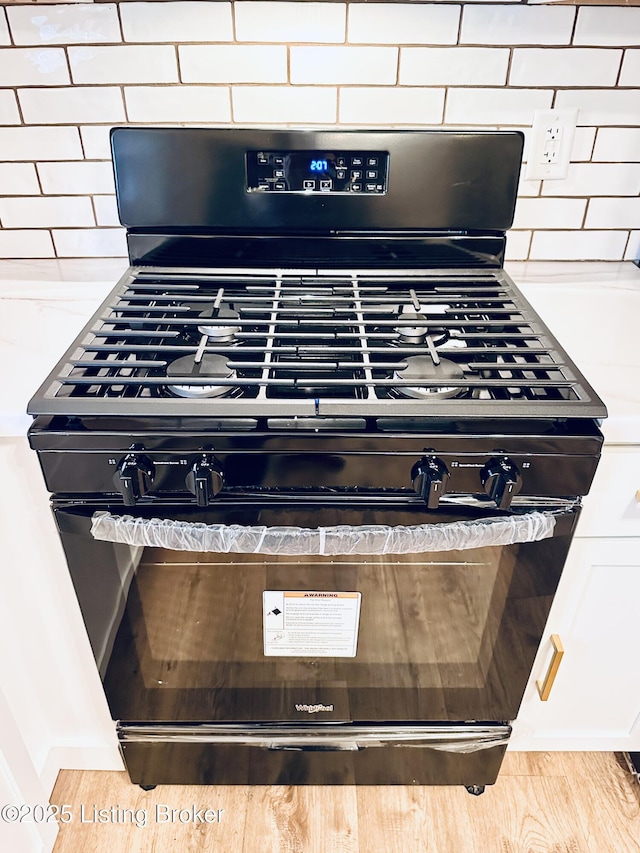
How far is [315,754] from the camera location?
1.17 metres

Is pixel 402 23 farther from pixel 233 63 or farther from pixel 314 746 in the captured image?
pixel 314 746

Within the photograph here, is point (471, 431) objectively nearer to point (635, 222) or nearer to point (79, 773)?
point (635, 222)

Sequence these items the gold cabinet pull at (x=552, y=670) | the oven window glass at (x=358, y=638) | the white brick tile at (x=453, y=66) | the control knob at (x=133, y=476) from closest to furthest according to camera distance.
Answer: the control knob at (x=133, y=476)
the oven window glass at (x=358, y=638)
the gold cabinet pull at (x=552, y=670)
the white brick tile at (x=453, y=66)

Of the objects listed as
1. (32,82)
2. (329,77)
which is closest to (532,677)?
(329,77)

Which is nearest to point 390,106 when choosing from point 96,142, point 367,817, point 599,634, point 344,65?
point 344,65

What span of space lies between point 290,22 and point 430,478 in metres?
0.87

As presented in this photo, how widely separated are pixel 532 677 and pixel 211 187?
1.04m

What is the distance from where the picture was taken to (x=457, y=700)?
3.58 feet

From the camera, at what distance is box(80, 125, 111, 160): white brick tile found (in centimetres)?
122

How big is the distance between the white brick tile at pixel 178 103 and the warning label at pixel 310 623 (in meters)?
0.88

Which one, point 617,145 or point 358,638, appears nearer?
point 358,638

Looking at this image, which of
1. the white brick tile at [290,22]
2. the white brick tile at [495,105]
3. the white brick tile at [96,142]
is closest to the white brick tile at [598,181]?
the white brick tile at [495,105]

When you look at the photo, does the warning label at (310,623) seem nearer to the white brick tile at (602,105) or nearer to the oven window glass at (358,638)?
the oven window glass at (358,638)

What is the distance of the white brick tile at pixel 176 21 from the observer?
1128 mm
